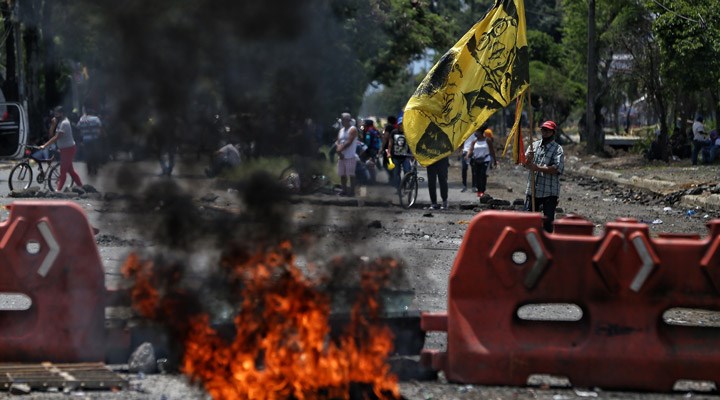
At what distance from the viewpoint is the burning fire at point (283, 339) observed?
5.80 meters

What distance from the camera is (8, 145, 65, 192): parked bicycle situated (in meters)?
20.3

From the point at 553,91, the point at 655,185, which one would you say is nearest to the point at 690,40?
the point at 655,185

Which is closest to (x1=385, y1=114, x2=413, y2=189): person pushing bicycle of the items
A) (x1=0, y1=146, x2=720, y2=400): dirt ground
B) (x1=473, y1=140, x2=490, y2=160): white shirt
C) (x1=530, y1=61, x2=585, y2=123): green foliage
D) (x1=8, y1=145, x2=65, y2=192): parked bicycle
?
(x1=0, y1=146, x2=720, y2=400): dirt ground

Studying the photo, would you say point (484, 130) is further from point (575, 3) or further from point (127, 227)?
point (575, 3)

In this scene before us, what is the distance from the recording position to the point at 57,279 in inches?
259

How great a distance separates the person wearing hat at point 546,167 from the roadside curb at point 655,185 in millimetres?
8945

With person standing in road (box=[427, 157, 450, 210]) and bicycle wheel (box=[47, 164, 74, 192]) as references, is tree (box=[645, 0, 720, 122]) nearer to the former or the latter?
person standing in road (box=[427, 157, 450, 210])

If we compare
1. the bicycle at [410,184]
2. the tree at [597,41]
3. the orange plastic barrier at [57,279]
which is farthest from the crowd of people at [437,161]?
the tree at [597,41]

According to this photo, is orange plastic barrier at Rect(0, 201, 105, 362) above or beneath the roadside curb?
above

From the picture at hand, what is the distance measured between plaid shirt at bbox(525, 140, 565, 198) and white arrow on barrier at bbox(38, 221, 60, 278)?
5824 mm

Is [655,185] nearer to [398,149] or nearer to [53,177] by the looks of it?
[398,149]

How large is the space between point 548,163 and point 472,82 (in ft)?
4.96

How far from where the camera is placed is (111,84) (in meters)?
6.43

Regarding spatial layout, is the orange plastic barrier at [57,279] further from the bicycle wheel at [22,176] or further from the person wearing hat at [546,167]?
the bicycle wheel at [22,176]
